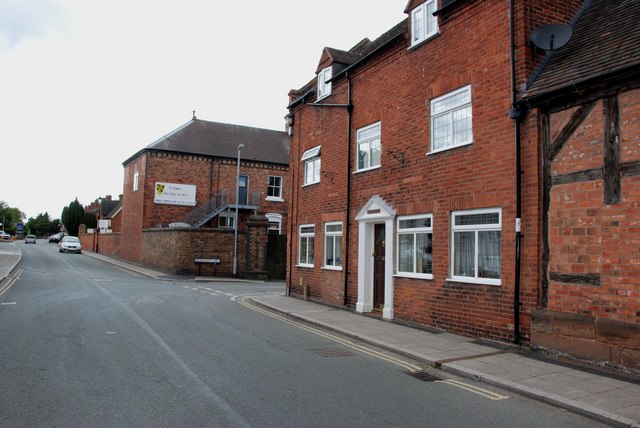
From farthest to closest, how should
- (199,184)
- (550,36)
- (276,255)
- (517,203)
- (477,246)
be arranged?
(199,184) → (276,255) → (477,246) → (550,36) → (517,203)

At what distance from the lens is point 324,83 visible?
1628cm

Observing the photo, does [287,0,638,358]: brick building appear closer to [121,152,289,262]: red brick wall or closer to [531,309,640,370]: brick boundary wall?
[531,309,640,370]: brick boundary wall

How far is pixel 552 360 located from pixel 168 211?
29.2 meters

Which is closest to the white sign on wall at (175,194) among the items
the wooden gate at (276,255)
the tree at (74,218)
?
the wooden gate at (276,255)

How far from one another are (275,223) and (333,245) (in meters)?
20.7

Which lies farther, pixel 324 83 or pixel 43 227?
pixel 43 227

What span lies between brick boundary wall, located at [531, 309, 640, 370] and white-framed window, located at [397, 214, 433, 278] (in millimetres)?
3084

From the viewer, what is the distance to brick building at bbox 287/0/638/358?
9.00 metres

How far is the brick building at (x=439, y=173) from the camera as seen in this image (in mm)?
9000

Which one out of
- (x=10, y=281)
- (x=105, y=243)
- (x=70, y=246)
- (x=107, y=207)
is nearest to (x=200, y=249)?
(x=10, y=281)

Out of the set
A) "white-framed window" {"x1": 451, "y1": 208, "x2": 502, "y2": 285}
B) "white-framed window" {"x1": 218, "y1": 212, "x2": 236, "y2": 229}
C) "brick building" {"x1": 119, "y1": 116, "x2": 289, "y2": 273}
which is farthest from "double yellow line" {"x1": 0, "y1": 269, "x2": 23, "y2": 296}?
"white-framed window" {"x1": 451, "y1": 208, "x2": 502, "y2": 285}

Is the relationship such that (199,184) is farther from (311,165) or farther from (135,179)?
(311,165)

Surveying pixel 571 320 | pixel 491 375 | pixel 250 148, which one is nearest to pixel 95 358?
pixel 491 375

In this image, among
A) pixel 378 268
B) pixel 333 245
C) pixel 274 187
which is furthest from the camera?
pixel 274 187
